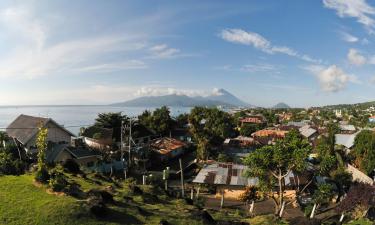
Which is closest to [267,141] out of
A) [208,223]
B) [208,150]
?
[208,150]

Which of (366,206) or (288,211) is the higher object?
(366,206)

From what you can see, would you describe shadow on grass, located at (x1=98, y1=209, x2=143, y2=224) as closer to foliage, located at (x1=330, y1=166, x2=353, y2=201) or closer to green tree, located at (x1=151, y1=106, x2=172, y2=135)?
foliage, located at (x1=330, y1=166, x2=353, y2=201)

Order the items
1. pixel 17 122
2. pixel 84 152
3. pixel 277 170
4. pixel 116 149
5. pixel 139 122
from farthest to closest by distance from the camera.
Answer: pixel 139 122 < pixel 17 122 < pixel 116 149 < pixel 84 152 < pixel 277 170

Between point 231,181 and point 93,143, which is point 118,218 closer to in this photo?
point 231,181

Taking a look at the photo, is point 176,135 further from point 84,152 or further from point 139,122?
point 84,152

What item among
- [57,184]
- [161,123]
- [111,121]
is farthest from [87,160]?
[161,123]

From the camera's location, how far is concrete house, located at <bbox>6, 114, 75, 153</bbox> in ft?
140

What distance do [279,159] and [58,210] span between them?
13.6 m

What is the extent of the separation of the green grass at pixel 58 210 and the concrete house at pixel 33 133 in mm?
25259

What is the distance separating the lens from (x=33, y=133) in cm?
4297

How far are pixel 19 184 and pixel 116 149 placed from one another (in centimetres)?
2641

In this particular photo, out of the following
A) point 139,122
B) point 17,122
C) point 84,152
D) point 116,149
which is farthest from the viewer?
point 139,122

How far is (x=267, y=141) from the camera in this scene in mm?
65250

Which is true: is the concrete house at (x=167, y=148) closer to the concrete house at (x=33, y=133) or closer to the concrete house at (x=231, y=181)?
the concrete house at (x=33, y=133)
